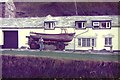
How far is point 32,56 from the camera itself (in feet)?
23.5

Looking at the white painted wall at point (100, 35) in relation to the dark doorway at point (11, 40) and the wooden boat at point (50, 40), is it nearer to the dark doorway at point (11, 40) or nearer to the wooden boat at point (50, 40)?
the wooden boat at point (50, 40)

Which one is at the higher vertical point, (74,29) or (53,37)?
(74,29)

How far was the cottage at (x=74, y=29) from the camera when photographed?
6.96 meters

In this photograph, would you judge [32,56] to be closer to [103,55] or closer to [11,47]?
[11,47]

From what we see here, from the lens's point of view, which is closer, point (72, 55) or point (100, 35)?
point (100, 35)

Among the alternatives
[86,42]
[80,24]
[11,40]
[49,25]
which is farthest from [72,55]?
[11,40]

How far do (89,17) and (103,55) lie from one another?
1012 mm

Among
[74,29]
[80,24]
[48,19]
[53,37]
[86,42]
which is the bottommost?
[86,42]

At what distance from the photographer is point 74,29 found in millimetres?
7059

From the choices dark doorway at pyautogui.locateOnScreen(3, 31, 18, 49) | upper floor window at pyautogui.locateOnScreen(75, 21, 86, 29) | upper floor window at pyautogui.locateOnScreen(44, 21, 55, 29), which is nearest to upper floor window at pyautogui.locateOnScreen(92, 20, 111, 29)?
upper floor window at pyautogui.locateOnScreen(75, 21, 86, 29)

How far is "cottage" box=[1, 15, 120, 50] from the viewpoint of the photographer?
22.9 ft

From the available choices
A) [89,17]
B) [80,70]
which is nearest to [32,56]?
[80,70]

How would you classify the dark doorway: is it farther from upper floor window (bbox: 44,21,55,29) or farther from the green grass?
upper floor window (bbox: 44,21,55,29)

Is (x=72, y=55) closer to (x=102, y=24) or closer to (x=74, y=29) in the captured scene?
(x=74, y=29)
